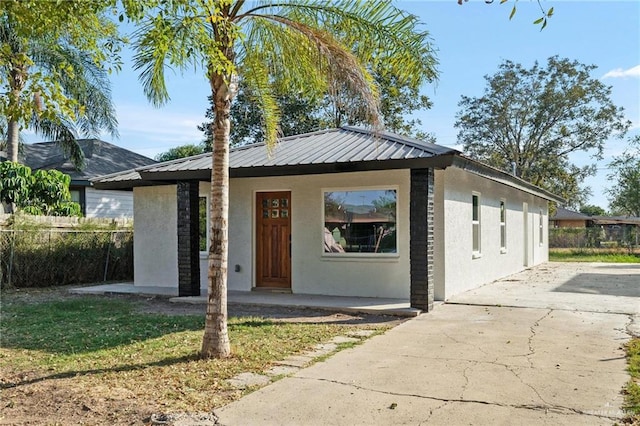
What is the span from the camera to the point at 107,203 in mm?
22469

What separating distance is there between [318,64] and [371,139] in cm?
487

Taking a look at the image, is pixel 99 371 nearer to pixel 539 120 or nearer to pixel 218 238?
pixel 218 238

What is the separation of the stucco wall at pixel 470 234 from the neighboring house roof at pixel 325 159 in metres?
0.61

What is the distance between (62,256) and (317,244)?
7.78 meters

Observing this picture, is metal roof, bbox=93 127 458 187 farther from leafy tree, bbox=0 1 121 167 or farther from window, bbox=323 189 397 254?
leafy tree, bbox=0 1 121 167

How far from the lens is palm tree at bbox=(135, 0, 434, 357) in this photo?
6449 millimetres

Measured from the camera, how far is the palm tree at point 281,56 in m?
6.45

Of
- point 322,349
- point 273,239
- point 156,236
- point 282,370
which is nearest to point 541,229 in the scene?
point 273,239

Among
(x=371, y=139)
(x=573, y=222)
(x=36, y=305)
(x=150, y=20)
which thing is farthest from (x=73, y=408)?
(x=573, y=222)

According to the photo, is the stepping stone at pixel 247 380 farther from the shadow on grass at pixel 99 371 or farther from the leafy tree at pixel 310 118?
the leafy tree at pixel 310 118

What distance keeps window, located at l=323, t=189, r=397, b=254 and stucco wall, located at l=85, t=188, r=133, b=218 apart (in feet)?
43.9

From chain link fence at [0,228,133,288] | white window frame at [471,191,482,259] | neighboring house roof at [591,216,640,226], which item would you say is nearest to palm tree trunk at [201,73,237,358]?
white window frame at [471,191,482,259]

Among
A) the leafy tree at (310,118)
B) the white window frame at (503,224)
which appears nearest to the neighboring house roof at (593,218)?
the leafy tree at (310,118)

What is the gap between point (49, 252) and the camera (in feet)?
49.0
